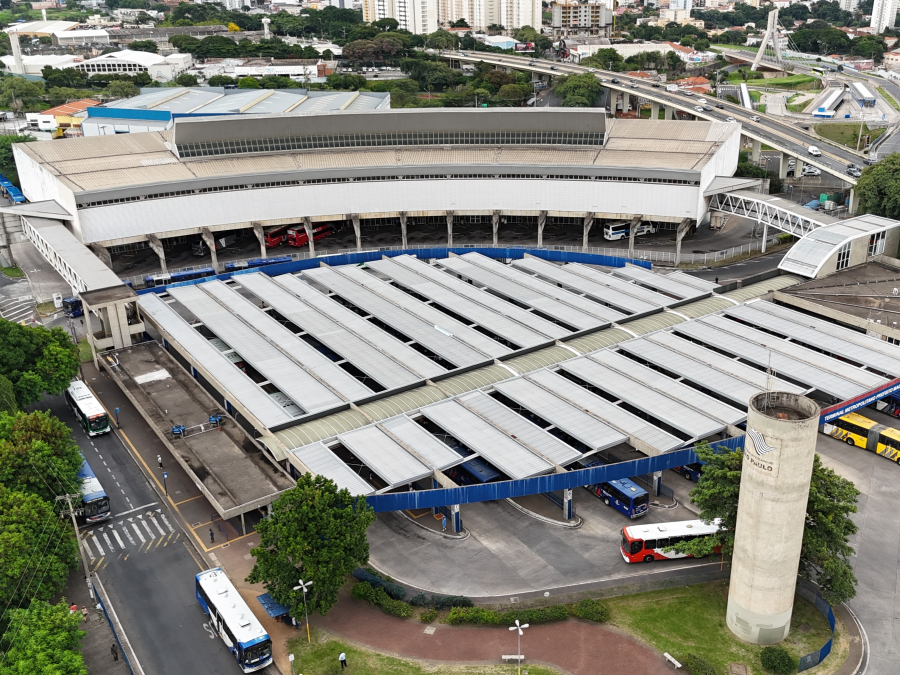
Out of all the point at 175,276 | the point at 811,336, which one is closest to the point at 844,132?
the point at 811,336

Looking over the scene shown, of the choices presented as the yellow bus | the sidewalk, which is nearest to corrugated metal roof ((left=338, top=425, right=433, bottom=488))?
the sidewalk

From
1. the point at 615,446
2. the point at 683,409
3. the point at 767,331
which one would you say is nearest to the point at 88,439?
the point at 615,446

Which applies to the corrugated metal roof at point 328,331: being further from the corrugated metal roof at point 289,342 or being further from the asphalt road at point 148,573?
the asphalt road at point 148,573

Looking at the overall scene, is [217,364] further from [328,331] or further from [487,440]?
[487,440]

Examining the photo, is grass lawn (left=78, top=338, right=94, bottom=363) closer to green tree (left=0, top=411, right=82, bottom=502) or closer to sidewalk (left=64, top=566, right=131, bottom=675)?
green tree (left=0, top=411, right=82, bottom=502)

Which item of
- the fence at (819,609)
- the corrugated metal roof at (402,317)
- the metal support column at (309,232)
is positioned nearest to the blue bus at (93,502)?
the corrugated metal roof at (402,317)

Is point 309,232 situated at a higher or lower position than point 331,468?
higher
